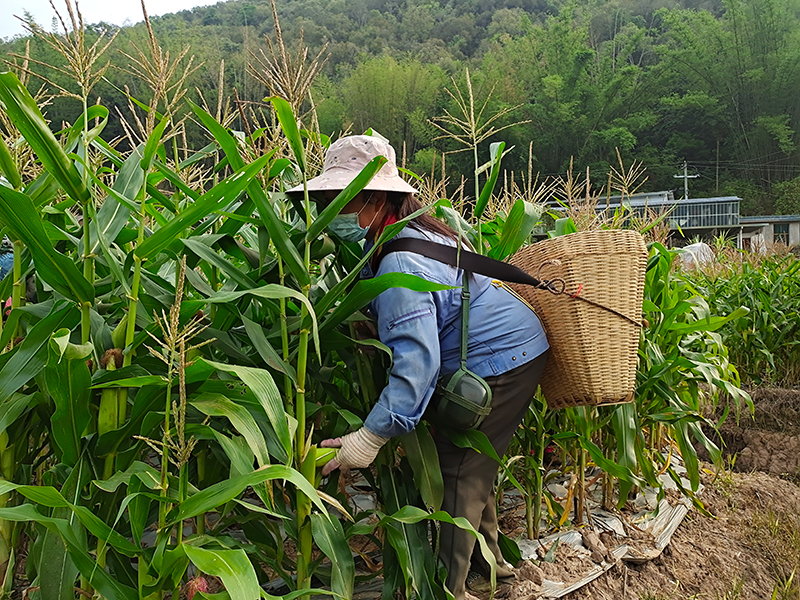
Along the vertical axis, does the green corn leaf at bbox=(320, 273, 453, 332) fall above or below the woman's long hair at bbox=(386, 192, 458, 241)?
below

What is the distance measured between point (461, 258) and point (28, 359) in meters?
1.10

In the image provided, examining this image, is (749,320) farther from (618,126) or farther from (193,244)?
(618,126)

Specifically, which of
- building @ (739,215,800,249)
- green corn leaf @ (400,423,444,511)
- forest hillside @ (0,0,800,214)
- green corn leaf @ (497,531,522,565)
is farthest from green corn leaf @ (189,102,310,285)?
forest hillside @ (0,0,800,214)

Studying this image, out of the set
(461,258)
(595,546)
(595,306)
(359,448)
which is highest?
(461,258)

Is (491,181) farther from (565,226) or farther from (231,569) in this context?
(231,569)

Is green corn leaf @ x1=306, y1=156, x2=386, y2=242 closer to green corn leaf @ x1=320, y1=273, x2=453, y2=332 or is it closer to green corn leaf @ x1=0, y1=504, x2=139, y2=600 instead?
green corn leaf @ x1=320, y1=273, x2=453, y2=332

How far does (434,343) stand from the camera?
5.18ft

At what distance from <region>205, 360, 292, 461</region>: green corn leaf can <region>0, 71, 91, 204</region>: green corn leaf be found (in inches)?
19.0

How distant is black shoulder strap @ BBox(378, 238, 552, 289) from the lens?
1678mm

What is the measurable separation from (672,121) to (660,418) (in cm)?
4496

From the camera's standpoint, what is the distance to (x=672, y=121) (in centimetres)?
4156

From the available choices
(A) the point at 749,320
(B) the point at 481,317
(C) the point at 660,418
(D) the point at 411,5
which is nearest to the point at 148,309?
(B) the point at 481,317

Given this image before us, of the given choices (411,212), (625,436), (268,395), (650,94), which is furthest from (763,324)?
(650,94)

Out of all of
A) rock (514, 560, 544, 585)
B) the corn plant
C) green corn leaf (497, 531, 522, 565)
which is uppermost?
green corn leaf (497, 531, 522, 565)
